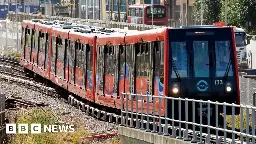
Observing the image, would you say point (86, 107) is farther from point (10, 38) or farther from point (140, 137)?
point (10, 38)

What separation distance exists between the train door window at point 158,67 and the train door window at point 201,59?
0.92m

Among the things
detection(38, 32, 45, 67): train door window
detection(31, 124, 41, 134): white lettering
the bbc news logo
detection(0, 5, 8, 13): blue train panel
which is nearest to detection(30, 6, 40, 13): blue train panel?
detection(0, 5, 8, 13): blue train panel

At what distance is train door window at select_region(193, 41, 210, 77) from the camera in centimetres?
2502

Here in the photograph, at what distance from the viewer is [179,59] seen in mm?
24953

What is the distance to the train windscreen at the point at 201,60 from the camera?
24.9 meters

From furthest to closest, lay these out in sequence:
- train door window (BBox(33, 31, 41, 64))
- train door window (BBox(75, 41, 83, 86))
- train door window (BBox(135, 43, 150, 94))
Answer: train door window (BBox(33, 31, 41, 64))
train door window (BBox(75, 41, 83, 86))
train door window (BBox(135, 43, 150, 94))

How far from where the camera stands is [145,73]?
87.7 ft

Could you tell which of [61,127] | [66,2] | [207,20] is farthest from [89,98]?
[66,2]

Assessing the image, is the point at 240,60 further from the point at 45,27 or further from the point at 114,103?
the point at 114,103

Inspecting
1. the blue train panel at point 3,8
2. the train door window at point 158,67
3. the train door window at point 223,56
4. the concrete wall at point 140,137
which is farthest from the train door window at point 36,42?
the blue train panel at point 3,8

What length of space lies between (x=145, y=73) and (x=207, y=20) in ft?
189

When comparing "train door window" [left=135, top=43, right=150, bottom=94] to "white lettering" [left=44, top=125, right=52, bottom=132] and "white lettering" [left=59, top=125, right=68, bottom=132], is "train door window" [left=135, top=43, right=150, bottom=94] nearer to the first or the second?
"white lettering" [left=59, top=125, right=68, bottom=132]

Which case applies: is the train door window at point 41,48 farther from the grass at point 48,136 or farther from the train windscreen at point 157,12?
the train windscreen at point 157,12

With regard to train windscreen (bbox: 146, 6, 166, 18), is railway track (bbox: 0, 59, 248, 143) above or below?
below
